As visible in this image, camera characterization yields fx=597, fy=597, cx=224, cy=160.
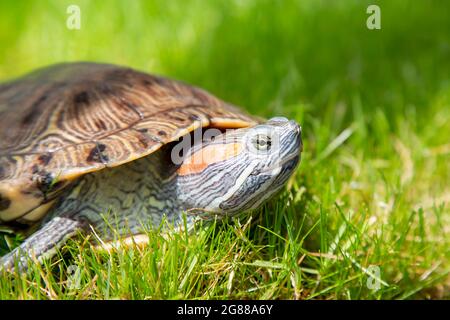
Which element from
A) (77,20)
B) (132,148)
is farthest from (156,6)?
(132,148)

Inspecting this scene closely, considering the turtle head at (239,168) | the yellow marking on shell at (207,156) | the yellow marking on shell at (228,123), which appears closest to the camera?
the turtle head at (239,168)

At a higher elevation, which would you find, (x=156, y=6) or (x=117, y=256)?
(x=156, y=6)

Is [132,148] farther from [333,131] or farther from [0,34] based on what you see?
[0,34]

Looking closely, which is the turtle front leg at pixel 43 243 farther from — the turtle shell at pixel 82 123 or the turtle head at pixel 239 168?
the turtle head at pixel 239 168

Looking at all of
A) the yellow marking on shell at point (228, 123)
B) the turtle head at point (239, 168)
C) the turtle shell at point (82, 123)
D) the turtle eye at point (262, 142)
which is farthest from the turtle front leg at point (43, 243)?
the turtle eye at point (262, 142)

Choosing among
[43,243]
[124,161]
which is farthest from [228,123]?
[43,243]

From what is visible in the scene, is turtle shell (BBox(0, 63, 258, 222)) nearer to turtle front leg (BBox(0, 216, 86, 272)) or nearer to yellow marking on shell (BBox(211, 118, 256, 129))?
yellow marking on shell (BBox(211, 118, 256, 129))

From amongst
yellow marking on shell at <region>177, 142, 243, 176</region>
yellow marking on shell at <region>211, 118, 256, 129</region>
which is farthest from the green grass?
yellow marking on shell at <region>211, 118, 256, 129</region>
